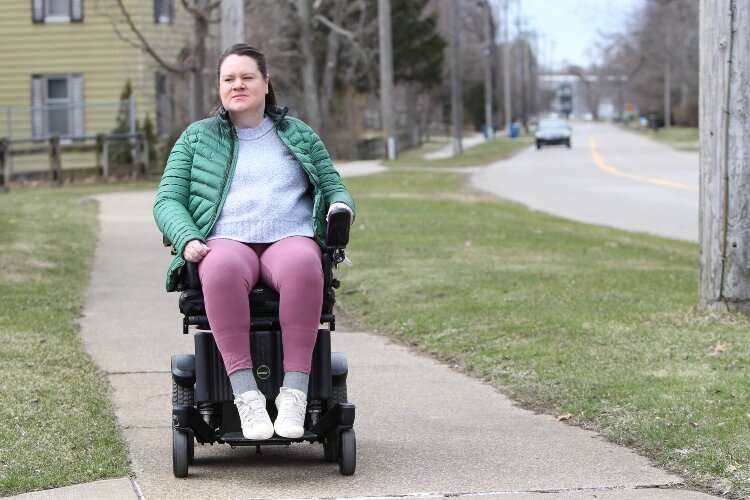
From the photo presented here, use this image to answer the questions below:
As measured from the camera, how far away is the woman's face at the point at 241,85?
226 inches

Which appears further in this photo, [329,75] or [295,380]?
[329,75]

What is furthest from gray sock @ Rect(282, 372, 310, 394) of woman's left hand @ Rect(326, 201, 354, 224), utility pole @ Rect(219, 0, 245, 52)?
utility pole @ Rect(219, 0, 245, 52)

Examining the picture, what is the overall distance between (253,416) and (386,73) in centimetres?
3999

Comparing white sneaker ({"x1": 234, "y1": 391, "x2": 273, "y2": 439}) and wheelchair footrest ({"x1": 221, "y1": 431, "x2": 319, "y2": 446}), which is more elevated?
white sneaker ({"x1": 234, "y1": 391, "x2": 273, "y2": 439})

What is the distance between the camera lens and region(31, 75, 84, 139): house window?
33.8m

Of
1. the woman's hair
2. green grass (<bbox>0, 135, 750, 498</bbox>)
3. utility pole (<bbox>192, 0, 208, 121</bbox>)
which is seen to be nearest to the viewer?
the woman's hair

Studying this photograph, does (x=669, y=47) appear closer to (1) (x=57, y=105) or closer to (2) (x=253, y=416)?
(1) (x=57, y=105)

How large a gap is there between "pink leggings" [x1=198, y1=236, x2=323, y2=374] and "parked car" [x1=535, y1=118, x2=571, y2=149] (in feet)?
192

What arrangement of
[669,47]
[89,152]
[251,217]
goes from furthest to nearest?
[669,47]
[89,152]
[251,217]

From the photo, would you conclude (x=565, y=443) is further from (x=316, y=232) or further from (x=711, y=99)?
(x=711, y=99)

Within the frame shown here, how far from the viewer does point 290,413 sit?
5387mm

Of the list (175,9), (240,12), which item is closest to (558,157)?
(175,9)

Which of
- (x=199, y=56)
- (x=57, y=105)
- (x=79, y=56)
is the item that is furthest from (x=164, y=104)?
(x=199, y=56)

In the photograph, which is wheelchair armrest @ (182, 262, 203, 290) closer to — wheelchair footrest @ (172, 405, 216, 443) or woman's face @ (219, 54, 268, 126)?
wheelchair footrest @ (172, 405, 216, 443)
